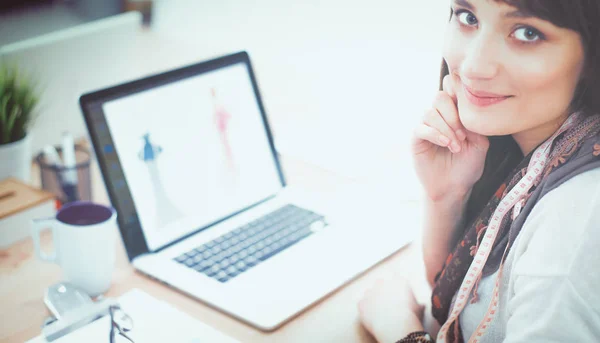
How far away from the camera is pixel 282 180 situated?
3.88ft

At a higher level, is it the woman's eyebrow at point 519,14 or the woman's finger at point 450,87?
the woman's eyebrow at point 519,14

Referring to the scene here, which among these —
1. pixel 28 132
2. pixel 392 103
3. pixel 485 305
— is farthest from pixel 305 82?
pixel 485 305

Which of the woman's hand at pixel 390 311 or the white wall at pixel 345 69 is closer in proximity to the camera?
the woman's hand at pixel 390 311

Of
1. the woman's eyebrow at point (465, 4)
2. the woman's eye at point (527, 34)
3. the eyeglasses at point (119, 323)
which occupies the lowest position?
the eyeglasses at point (119, 323)

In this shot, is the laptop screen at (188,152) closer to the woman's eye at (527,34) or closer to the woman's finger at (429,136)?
the woman's finger at (429,136)

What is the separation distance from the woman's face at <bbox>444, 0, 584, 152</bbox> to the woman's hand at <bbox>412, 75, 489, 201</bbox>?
37mm

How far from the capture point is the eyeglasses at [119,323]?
818 millimetres

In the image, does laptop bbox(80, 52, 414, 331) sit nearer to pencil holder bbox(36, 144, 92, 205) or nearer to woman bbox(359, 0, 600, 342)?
woman bbox(359, 0, 600, 342)

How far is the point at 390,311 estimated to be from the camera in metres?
0.86

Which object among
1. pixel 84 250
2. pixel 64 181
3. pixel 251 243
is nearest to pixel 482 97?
pixel 251 243

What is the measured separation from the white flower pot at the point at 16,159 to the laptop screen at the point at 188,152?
326 mm

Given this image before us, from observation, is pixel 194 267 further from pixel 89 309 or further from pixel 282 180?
pixel 282 180

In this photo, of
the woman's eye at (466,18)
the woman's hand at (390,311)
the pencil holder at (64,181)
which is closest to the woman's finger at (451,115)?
the woman's eye at (466,18)

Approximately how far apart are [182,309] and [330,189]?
0.43 metres
